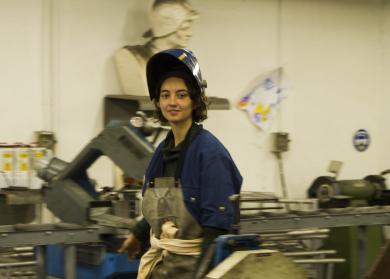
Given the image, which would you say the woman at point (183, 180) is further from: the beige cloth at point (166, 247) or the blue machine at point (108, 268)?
the blue machine at point (108, 268)

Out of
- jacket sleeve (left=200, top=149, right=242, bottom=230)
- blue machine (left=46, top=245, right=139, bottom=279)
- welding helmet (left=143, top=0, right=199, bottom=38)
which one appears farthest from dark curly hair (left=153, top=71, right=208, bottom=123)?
welding helmet (left=143, top=0, right=199, bottom=38)

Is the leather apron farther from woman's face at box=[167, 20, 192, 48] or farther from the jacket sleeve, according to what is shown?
woman's face at box=[167, 20, 192, 48]

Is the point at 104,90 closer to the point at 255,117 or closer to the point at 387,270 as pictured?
the point at 255,117

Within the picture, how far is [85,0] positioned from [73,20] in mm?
166

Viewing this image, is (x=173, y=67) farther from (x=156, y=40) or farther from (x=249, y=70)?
(x=249, y=70)

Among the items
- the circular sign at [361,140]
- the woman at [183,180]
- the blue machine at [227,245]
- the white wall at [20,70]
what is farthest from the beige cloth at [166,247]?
the circular sign at [361,140]

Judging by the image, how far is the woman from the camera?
1.88m

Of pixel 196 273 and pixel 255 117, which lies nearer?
pixel 196 273

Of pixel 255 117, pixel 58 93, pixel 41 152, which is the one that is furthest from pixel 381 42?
pixel 41 152

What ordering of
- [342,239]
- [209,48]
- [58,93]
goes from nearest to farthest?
[342,239] < [58,93] < [209,48]

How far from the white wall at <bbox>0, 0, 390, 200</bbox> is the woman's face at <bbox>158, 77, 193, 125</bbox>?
113 inches

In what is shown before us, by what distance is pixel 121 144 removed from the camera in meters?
3.30

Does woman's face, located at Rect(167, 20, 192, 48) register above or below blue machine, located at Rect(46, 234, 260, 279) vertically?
above

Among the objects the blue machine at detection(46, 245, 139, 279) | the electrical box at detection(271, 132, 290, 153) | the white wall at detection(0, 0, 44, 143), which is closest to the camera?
the blue machine at detection(46, 245, 139, 279)
